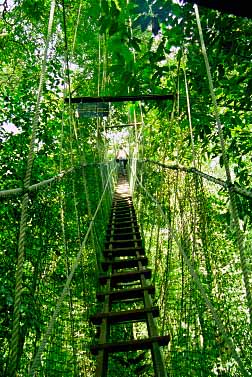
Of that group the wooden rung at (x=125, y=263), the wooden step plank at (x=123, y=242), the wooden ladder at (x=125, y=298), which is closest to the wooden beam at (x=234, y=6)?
the wooden ladder at (x=125, y=298)

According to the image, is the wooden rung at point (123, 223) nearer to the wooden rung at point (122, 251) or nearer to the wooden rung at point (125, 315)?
the wooden rung at point (122, 251)

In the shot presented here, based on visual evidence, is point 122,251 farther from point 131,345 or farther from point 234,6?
point 234,6

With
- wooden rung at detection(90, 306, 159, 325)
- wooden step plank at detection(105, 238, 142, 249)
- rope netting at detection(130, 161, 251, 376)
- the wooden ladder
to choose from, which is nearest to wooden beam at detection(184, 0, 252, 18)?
rope netting at detection(130, 161, 251, 376)

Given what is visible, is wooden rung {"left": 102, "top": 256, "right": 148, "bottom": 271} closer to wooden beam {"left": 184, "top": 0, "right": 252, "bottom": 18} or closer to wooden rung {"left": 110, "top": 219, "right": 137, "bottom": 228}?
wooden rung {"left": 110, "top": 219, "right": 137, "bottom": 228}

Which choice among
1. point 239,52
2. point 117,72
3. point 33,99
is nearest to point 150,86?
point 117,72

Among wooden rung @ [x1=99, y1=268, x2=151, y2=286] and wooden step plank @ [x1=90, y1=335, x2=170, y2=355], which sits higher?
wooden step plank @ [x1=90, y1=335, x2=170, y2=355]

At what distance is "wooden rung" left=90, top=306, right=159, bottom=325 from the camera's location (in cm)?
170

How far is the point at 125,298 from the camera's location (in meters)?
2.07

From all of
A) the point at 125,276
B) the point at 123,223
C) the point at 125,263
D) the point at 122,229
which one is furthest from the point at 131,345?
the point at 123,223

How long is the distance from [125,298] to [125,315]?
353 mm

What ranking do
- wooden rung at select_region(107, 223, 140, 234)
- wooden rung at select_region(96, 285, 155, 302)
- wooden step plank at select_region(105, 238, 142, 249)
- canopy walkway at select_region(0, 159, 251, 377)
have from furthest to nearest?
wooden rung at select_region(107, 223, 140, 234) < wooden step plank at select_region(105, 238, 142, 249) < wooden rung at select_region(96, 285, 155, 302) < canopy walkway at select_region(0, 159, 251, 377)

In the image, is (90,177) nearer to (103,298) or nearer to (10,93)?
(10,93)

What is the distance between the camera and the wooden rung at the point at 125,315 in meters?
1.70

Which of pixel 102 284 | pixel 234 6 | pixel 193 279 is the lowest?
pixel 102 284
